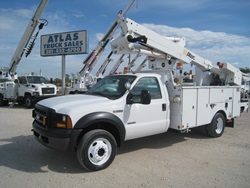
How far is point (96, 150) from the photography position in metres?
4.39

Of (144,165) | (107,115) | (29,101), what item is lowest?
(144,165)

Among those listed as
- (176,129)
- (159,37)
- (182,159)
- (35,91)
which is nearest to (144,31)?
(159,37)

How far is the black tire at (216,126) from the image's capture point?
22.0 ft

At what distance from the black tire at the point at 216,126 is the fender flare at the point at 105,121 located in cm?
321

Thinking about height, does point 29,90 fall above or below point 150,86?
below

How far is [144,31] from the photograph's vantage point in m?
6.10

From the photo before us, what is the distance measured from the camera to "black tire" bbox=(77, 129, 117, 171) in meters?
4.22

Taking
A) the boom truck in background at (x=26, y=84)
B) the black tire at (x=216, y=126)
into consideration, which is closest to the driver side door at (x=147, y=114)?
the black tire at (x=216, y=126)

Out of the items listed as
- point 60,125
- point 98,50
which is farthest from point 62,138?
point 98,50

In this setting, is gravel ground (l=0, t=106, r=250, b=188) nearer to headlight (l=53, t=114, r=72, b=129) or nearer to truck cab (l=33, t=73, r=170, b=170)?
truck cab (l=33, t=73, r=170, b=170)

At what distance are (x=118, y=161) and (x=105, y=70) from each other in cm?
1911

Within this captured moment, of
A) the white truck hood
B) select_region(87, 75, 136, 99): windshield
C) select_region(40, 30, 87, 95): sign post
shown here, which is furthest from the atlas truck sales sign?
the white truck hood

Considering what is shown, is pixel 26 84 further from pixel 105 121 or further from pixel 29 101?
pixel 105 121

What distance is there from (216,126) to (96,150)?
415cm
